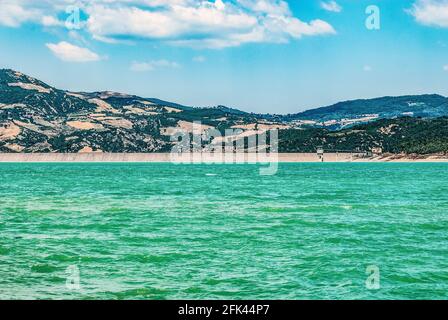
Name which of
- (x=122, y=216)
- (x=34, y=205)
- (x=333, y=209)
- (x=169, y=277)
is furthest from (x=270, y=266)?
(x=34, y=205)

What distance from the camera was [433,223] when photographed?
125 feet

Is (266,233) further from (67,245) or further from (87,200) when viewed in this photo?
(87,200)

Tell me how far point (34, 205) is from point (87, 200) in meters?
7.07

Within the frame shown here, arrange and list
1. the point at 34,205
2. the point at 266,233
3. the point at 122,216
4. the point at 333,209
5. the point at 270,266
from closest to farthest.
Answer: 1. the point at 270,266
2. the point at 266,233
3. the point at 122,216
4. the point at 333,209
5. the point at 34,205

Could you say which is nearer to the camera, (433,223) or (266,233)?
(266,233)

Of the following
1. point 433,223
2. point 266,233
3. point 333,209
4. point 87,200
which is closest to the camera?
point 266,233

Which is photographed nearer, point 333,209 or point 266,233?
point 266,233
